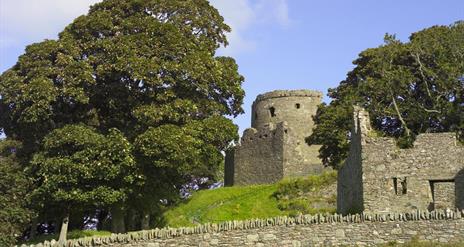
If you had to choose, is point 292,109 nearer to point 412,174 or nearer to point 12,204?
point 412,174

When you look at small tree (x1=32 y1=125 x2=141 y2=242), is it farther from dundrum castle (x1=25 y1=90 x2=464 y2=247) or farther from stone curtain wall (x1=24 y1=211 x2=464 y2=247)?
stone curtain wall (x1=24 y1=211 x2=464 y2=247)

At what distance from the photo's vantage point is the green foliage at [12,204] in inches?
1002

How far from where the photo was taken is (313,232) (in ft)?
68.2

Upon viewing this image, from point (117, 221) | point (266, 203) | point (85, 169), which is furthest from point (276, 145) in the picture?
point (85, 169)

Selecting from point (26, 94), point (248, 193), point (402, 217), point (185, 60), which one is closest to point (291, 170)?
point (248, 193)

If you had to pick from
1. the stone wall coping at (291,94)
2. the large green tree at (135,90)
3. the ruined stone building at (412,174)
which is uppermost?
the stone wall coping at (291,94)

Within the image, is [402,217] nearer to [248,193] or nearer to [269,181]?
[248,193]

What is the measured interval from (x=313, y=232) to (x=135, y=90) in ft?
43.1

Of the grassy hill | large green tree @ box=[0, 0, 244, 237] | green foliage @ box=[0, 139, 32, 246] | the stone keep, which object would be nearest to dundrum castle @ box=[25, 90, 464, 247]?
green foliage @ box=[0, 139, 32, 246]

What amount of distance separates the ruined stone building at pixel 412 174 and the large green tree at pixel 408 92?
24.9 ft

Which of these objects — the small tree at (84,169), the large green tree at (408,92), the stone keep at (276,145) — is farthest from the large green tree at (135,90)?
the stone keep at (276,145)

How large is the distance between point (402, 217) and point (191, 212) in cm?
2340

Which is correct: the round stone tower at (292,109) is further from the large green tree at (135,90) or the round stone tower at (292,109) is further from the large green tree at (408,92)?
the large green tree at (135,90)

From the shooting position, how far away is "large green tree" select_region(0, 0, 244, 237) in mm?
29062
